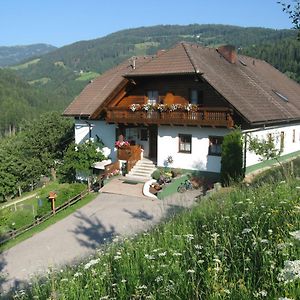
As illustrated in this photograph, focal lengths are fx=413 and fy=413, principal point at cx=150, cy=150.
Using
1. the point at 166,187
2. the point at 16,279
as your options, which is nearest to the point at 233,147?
the point at 166,187

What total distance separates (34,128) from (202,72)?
2093 centimetres

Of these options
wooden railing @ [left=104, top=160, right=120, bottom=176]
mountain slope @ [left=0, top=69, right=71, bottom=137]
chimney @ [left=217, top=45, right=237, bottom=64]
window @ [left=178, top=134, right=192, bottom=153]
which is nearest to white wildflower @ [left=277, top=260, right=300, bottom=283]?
window @ [left=178, top=134, right=192, bottom=153]

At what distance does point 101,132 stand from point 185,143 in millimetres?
7163

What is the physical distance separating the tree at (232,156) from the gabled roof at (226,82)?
1.28 m

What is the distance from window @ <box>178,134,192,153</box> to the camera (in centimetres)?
2406

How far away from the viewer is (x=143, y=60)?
32719 millimetres

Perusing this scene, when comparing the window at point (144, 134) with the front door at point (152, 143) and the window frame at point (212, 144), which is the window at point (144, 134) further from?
the window frame at point (212, 144)

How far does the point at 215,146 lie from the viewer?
23172mm

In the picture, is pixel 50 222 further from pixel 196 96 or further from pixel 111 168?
pixel 196 96

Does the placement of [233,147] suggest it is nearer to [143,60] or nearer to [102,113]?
[102,113]

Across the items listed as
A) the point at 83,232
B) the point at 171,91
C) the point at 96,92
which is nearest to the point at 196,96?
the point at 171,91

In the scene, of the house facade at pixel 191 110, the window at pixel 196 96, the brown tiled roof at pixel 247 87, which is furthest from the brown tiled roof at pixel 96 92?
the brown tiled roof at pixel 247 87

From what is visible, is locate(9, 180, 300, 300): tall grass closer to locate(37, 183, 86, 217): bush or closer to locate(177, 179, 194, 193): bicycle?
locate(177, 179, 194, 193): bicycle

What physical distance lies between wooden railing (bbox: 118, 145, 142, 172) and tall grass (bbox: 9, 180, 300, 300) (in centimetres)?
1863
